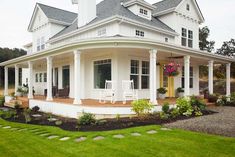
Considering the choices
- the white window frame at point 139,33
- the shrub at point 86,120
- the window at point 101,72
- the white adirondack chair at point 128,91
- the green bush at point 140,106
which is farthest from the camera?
the white window frame at point 139,33

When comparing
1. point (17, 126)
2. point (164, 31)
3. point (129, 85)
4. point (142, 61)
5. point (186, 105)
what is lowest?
point (17, 126)

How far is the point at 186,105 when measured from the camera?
9.41m

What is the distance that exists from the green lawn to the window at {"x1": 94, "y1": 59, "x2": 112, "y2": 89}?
5069 millimetres

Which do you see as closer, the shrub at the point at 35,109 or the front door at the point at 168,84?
the shrub at the point at 35,109


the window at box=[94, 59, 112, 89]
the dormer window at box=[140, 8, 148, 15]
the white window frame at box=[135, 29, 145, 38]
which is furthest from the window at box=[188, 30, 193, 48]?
the window at box=[94, 59, 112, 89]

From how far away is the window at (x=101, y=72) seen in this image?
11.0m

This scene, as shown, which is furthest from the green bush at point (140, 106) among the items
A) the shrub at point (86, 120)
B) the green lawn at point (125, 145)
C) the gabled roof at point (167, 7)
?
the gabled roof at point (167, 7)

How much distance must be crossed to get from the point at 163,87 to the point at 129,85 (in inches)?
149

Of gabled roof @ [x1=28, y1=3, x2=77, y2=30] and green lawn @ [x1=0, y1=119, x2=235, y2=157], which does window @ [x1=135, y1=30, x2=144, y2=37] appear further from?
gabled roof @ [x1=28, y1=3, x2=77, y2=30]

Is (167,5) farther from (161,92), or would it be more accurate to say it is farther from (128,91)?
(128,91)

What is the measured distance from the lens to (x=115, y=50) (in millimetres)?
10578

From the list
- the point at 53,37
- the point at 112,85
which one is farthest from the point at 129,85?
the point at 53,37

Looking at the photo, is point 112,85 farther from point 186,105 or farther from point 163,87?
point 163,87

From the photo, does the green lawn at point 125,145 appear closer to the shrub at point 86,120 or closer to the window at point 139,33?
the shrub at point 86,120
